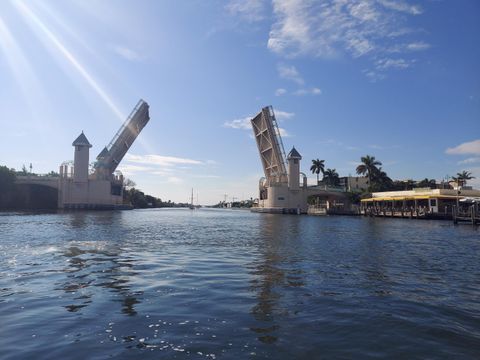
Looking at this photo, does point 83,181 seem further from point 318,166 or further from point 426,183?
point 426,183

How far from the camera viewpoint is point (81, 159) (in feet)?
255

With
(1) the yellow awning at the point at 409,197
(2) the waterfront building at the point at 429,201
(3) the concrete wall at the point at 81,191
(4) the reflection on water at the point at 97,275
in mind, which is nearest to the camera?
(4) the reflection on water at the point at 97,275

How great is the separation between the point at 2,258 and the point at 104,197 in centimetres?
6905

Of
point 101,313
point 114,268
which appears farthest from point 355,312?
point 114,268

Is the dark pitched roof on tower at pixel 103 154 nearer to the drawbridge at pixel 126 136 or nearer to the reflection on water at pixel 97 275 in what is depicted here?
the drawbridge at pixel 126 136

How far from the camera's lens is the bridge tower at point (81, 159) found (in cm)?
7706

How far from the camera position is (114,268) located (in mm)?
12016

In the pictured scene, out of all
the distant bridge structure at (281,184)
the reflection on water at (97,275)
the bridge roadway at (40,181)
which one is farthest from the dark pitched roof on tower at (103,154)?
the reflection on water at (97,275)

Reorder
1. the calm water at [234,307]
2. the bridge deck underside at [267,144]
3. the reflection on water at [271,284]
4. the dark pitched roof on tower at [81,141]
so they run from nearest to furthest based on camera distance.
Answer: the calm water at [234,307], the reflection on water at [271,284], the bridge deck underside at [267,144], the dark pitched roof on tower at [81,141]

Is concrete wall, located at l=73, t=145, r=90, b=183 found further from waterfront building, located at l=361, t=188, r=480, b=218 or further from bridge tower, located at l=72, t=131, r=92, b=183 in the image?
waterfront building, located at l=361, t=188, r=480, b=218

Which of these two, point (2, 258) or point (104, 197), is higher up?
point (104, 197)

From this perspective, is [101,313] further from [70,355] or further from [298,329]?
[298,329]

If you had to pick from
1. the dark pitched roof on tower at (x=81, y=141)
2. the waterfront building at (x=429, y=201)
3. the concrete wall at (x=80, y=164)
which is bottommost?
the waterfront building at (x=429, y=201)

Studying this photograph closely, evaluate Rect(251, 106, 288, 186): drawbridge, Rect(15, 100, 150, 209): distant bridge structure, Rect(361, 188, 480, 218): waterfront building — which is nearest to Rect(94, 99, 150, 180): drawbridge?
Rect(15, 100, 150, 209): distant bridge structure
